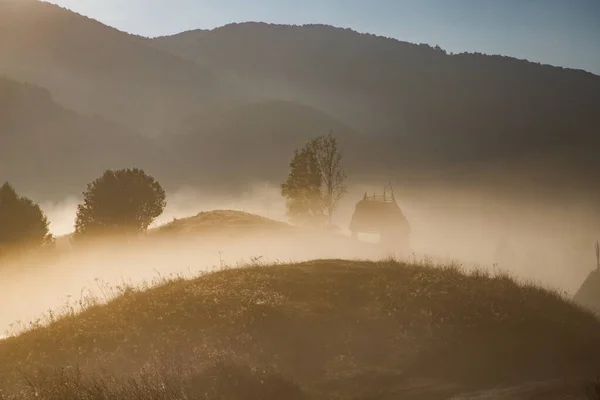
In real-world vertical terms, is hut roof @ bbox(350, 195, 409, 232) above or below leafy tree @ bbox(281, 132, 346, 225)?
below

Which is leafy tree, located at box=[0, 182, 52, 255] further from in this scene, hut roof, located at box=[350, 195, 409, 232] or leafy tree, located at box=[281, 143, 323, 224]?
hut roof, located at box=[350, 195, 409, 232]

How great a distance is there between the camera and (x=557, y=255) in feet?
454

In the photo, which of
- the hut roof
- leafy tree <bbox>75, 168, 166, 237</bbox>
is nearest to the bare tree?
the hut roof

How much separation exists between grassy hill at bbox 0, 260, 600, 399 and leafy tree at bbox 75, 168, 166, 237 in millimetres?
42725

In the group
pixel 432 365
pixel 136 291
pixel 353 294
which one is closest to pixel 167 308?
pixel 136 291

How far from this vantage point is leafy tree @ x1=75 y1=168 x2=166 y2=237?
197 ft

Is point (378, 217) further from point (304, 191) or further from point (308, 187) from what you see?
point (304, 191)

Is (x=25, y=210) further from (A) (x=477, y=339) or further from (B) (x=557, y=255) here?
(B) (x=557, y=255)

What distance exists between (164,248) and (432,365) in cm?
4890

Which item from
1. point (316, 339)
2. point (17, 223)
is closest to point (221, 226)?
point (17, 223)

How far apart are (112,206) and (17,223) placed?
9.75 metres

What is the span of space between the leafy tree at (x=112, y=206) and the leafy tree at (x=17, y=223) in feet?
16.5

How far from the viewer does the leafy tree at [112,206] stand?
60156 millimetres

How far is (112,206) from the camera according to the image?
60.3 meters
